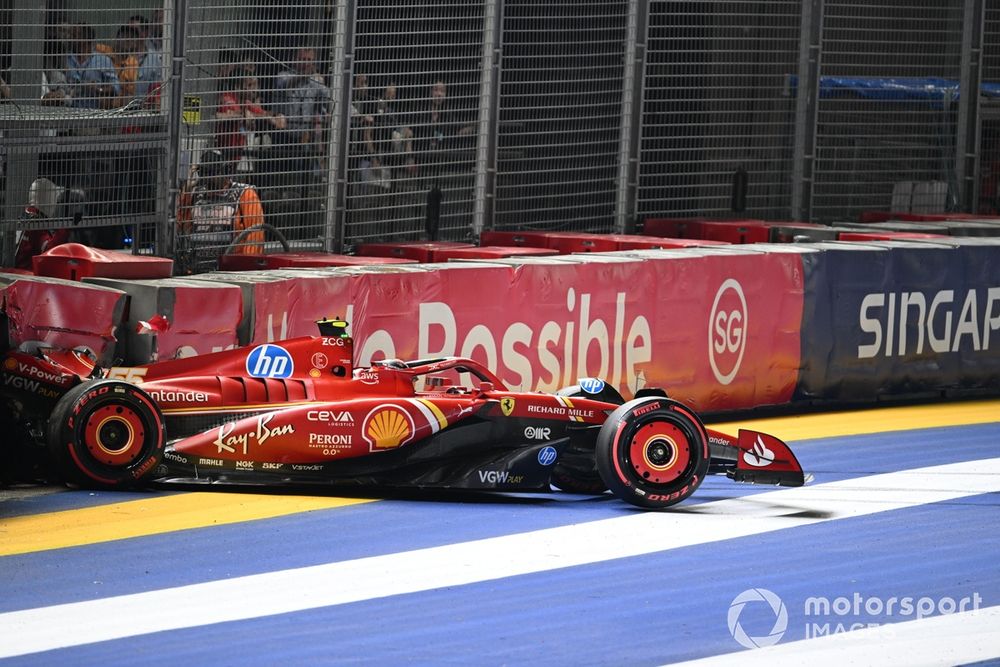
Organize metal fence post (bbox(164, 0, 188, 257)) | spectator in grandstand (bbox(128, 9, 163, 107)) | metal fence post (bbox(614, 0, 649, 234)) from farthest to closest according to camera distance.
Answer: metal fence post (bbox(614, 0, 649, 234)), metal fence post (bbox(164, 0, 188, 257)), spectator in grandstand (bbox(128, 9, 163, 107))

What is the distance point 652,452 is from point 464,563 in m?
1.52

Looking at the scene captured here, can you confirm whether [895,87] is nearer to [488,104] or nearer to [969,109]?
[969,109]

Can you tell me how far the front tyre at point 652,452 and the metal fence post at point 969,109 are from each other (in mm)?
9725

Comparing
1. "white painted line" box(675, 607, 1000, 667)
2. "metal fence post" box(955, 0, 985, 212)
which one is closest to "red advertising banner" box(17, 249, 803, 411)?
"white painted line" box(675, 607, 1000, 667)

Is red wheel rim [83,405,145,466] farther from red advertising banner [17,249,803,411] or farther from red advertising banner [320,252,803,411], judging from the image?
red advertising banner [320,252,803,411]

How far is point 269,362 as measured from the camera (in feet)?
29.9

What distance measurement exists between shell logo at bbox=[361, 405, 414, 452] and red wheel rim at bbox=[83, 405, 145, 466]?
1.18 m

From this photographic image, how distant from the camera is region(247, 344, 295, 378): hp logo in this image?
9.09 metres

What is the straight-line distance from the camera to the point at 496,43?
13562mm

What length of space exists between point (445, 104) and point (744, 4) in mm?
3704

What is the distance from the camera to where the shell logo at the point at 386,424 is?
28.5 ft

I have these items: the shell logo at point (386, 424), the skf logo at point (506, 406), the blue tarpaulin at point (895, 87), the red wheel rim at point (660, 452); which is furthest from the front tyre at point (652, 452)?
the blue tarpaulin at point (895, 87)

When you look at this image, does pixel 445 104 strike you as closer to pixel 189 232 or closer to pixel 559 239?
pixel 559 239
